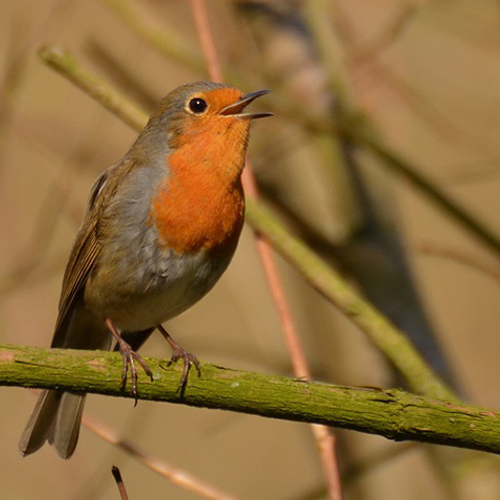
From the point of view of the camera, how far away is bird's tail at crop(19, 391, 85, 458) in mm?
3324

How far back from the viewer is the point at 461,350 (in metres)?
6.48

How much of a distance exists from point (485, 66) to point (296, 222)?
2420 mm

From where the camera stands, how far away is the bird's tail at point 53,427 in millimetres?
3324

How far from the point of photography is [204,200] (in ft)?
10.9

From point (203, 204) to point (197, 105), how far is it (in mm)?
481

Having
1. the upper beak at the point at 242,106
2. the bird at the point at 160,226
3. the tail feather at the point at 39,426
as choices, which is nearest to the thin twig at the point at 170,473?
the bird at the point at 160,226

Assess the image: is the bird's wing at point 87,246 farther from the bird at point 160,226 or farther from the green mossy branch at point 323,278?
the green mossy branch at point 323,278

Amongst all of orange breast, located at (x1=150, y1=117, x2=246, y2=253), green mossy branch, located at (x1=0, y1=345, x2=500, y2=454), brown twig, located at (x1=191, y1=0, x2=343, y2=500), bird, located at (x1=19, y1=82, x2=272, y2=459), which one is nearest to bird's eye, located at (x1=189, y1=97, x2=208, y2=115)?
bird, located at (x1=19, y1=82, x2=272, y2=459)

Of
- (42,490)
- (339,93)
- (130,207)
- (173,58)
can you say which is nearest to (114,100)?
(130,207)

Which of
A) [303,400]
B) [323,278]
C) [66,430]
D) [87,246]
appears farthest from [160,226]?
[303,400]

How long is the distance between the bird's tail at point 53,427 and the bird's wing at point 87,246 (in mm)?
284

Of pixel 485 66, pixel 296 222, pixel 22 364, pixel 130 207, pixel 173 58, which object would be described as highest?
pixel 485 66

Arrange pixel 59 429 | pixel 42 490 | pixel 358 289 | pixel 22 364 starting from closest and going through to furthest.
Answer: pixel 22 364
pixel 59 429
pixel 358 289
pixel 42 490

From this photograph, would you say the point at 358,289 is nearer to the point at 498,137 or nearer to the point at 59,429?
the point at 59,429
